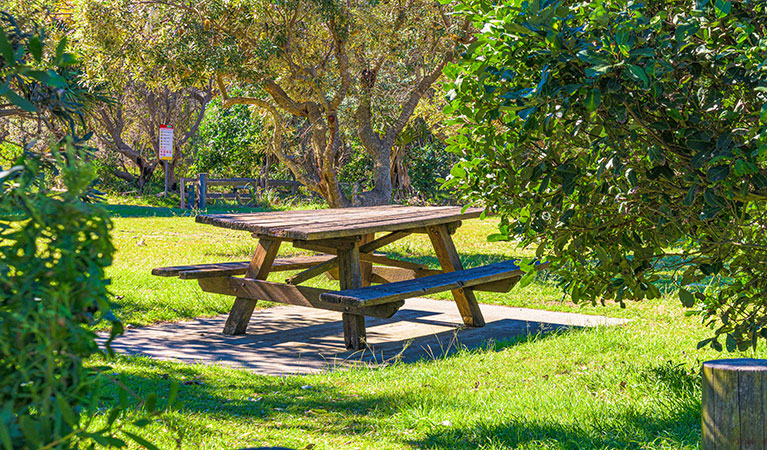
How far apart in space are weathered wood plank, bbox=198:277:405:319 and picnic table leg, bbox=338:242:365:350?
0.27 metres

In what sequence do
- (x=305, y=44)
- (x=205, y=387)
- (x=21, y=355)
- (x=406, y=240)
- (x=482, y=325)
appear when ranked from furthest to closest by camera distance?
1. (x=406, y=240)
2. (x=305, y=44)
3. (x=482, y=325)
4. (x=205, y=387)
5. (x=21, y=355)

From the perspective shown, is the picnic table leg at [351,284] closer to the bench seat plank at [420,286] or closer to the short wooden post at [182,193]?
the bench seat plank at [420,286]

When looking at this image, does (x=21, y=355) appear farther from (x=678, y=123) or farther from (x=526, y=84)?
(x=678, y=123)

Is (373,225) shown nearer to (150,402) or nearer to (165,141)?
(150,402)

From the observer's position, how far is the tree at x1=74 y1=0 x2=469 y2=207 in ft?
34.1

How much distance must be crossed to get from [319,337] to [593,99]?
4.53 meters

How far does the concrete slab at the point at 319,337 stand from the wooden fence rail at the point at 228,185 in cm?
1593

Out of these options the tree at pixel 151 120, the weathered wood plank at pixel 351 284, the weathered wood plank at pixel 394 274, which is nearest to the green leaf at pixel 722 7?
the weathered wood plank at pixel 351 284

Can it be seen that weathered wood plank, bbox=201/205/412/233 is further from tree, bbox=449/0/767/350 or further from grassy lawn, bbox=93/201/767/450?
tree, bbox=449/0/767/350

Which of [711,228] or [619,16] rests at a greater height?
[619,16]

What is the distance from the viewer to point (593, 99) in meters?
2.58

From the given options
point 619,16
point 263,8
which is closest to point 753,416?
point 619,16

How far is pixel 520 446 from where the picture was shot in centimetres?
339

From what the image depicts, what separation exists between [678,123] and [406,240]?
1127cm
